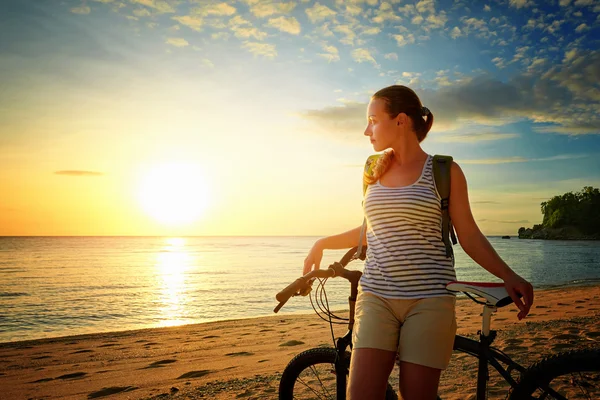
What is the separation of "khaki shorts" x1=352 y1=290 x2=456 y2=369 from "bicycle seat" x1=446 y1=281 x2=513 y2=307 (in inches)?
3.8

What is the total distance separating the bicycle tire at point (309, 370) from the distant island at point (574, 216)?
135 m

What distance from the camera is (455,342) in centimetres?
238

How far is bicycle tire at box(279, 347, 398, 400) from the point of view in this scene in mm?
2941

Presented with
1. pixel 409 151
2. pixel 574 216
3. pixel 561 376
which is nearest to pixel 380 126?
pixel 409 151

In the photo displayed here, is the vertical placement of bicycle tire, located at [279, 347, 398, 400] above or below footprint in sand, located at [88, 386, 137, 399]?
above

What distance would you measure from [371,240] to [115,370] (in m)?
7.31

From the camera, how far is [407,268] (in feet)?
7.36

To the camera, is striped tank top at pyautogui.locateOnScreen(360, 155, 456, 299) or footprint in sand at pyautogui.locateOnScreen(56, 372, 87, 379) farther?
footprint in sand at pyautogui.locateOnScreen(56, 372, 87, 379)

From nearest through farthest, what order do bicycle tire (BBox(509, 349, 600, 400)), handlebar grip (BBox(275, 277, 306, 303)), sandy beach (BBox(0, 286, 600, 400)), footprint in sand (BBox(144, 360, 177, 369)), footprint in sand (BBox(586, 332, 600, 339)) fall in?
bicycle tire (BBox(509, 349, 600, 400)) < handlebar grip (BBox(275, 277, 306, 303)) < sandy beach (BBox(0, 286, 600, 400)) < footprint in sand (BBox(586, 332, 600, 339)) < footprint in sand (BBox(144, 360, 177, 369))

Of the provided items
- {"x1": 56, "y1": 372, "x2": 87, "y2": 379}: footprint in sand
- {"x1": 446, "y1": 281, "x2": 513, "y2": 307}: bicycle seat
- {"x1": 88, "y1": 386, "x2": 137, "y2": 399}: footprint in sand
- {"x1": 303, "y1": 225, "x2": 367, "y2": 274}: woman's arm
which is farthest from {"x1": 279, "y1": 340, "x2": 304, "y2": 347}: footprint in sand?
{"x1": 446, "y1": 281, "x2": 513, "y2": 307}: bicycle seat

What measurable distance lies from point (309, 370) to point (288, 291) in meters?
1.02

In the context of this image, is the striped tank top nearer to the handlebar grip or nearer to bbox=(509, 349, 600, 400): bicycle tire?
the handlebar grip

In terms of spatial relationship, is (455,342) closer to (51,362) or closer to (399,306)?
(399,306)

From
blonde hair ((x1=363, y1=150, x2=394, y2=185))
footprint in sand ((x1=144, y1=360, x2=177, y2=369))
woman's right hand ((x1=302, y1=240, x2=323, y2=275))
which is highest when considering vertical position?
blonde hair ((x1=363, y1=150, x2=394, y2=185))
